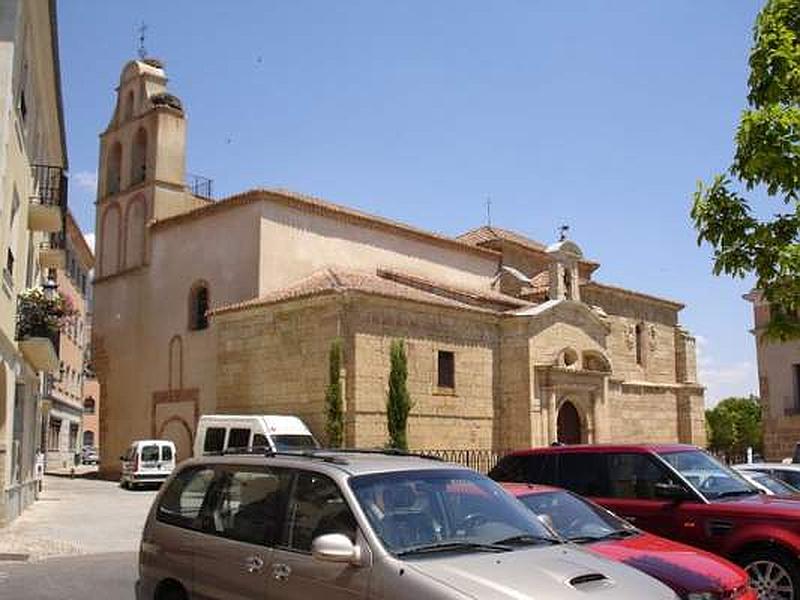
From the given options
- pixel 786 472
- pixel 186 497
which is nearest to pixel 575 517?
pixel 186 497

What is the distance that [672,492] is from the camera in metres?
8.67

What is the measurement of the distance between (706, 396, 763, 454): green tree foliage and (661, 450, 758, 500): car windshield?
65.5 meters

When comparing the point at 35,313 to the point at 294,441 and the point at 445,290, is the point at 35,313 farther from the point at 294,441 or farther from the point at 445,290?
the point at 445,290

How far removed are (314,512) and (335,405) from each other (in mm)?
17346

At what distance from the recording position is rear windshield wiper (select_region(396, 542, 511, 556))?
4.86m

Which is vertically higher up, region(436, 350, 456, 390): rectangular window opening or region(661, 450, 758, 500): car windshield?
region(436, 350, 456, 390): rectangular window opening

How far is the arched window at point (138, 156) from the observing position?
32.2 m

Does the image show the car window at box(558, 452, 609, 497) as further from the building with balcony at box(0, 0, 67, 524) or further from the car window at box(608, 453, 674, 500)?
the building with balcony at box(0, 0, 67, 524)

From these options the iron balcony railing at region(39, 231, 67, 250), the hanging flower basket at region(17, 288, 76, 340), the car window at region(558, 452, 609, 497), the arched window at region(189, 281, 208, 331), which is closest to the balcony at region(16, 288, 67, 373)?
the hanging flower basket at region(17, 288, 76, 340)

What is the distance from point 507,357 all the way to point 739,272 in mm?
19913

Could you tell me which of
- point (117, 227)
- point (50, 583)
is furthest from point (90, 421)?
point (50, 583)

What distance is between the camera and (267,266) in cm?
2666

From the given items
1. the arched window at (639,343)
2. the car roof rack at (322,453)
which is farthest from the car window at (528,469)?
the arched window at (639,343)

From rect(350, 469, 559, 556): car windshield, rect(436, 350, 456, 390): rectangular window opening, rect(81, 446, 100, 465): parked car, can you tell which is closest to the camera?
rect(350, 469, 559, 556): car windshield
